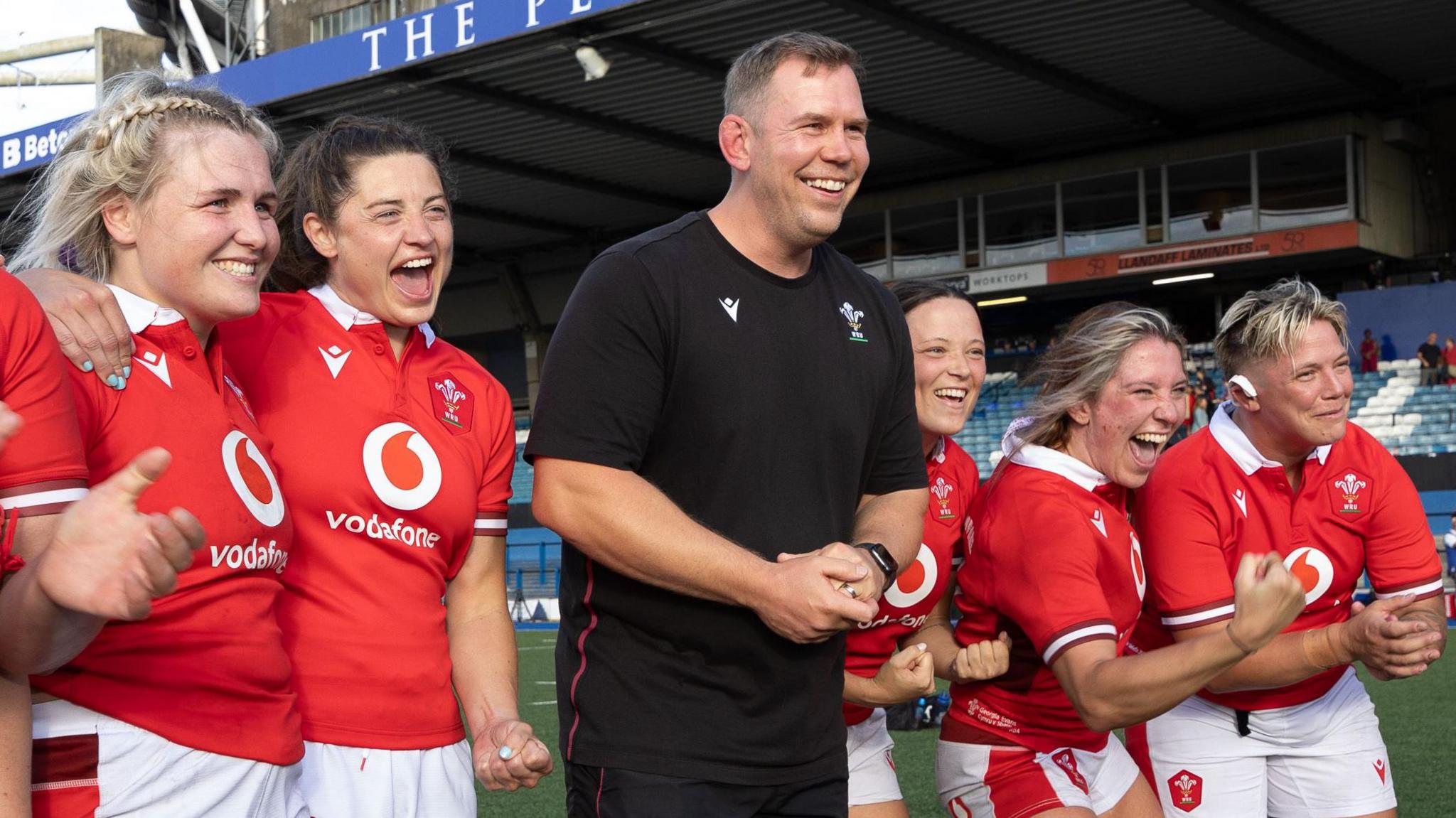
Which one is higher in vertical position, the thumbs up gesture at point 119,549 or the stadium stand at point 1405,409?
the stadium stand at point 1405,409

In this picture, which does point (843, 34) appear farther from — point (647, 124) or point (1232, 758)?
point (1232, 758)

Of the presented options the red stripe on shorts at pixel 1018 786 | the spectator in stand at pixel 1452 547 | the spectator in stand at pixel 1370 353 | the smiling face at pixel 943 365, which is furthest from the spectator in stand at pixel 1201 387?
the red stripe on shorts at pixel 1018 786

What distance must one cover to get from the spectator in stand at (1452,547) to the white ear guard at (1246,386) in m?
14.8

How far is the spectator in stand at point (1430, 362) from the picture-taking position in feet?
74.8

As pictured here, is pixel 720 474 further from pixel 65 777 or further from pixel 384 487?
pixel 65 777

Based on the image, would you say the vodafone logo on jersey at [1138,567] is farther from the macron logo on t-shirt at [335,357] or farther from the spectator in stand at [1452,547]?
the spectator in stand at [1452,547]

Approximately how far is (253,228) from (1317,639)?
10.1 feet

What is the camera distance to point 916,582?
4238 millimetres

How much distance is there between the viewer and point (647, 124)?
24.3 m

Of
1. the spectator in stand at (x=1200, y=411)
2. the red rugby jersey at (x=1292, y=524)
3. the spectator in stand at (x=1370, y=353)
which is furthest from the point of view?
the spectator in stand at (x=1370, y=353)

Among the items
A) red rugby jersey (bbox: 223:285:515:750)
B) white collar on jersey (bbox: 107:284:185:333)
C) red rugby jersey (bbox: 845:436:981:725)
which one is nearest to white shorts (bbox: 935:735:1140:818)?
red rugby jersey (bbox: 845:436:981:725)

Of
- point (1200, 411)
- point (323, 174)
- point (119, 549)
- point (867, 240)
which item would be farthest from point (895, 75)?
point (119, 549)

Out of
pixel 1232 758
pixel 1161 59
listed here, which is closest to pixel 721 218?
pixel 1232 758

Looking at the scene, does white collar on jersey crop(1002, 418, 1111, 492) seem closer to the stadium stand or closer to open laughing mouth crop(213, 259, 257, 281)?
open laughing mouth crop(213, 259, 257, 281)
